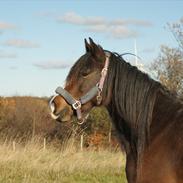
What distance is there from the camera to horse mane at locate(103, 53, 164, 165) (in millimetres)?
4723

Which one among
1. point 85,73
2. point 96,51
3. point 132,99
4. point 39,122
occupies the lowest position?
point 39,122

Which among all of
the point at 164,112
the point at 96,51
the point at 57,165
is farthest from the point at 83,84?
the point at 57,165

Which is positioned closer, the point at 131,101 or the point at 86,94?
the point at 131,101

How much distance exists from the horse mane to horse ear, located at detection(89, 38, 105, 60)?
0.44 feet

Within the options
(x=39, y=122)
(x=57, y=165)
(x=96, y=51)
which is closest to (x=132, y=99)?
(x=96, y=51)

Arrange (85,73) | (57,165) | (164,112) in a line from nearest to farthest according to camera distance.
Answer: (164,112)
(85,73)
(57,165)

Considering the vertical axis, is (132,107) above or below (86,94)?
below

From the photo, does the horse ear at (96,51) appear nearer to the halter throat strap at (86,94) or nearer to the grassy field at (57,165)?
the halter throat strap at (86,94)

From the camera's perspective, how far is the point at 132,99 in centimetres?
481

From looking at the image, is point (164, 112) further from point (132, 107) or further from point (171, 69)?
point (171, 69)

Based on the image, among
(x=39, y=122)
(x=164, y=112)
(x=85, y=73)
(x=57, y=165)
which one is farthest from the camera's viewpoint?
(x=39, y=122)

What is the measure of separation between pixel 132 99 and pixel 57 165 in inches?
284

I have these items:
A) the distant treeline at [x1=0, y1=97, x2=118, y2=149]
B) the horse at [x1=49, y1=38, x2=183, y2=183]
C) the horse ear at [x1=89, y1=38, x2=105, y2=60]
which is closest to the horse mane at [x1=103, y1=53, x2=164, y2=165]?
the horse at [x1=49, y1=38, x2=183, y2=183]

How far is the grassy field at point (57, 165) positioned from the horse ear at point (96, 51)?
533cm
